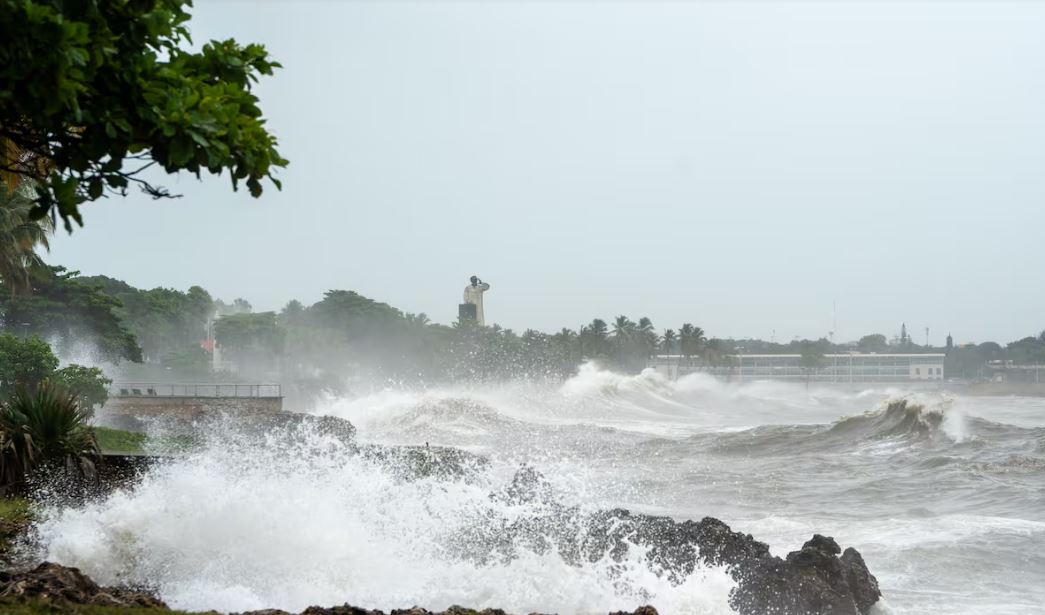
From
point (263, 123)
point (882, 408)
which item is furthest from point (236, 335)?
point (263, 123)

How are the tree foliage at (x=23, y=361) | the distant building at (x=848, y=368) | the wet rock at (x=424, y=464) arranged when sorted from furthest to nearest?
the distant building at (x=848, y=368) → the tree foliage at (x=23, y=361) → the wet rock at (x=424, y=464)

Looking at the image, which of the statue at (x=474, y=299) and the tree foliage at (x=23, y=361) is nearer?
the tree foliage at (x=23, y=361)

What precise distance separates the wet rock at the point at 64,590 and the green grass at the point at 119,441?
1364 cm

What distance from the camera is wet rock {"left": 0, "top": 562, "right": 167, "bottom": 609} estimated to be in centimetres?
621

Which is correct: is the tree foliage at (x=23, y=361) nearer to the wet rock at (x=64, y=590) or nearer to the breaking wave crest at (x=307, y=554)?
the breaking wave crest at (x=307, y=554)

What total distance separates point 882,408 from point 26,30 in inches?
1517

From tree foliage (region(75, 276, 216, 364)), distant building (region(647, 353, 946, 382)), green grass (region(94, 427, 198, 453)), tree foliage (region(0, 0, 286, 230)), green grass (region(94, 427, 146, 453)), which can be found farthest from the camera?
distant building (region(647, 353, 946, 382))

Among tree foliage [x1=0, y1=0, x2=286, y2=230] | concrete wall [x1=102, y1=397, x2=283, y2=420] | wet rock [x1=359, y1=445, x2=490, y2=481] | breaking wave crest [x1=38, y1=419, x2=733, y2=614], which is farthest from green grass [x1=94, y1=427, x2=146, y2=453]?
tree foliage [x1=0, y1=0, x2=286, y2=230]

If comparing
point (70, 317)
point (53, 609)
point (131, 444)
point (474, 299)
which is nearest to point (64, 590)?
point (53, 609)

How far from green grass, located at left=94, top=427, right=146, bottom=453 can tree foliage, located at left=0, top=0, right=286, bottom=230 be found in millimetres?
16709

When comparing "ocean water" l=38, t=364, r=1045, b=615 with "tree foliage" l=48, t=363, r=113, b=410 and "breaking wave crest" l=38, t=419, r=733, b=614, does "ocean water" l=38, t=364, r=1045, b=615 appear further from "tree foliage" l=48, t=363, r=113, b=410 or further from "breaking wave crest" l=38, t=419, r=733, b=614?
"tree foliage" l=48, t=363, r=113, b=410

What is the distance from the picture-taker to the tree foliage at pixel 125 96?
150 inches

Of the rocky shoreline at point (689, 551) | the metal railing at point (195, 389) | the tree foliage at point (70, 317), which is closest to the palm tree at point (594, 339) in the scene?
the metal railing at point (195, 389)

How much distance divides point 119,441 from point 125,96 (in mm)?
19859
